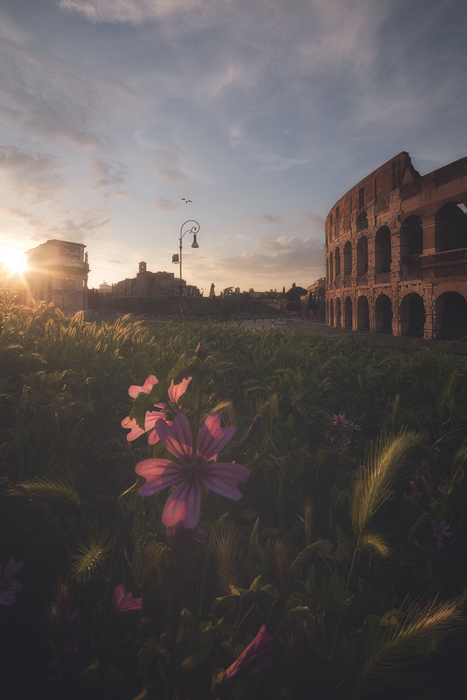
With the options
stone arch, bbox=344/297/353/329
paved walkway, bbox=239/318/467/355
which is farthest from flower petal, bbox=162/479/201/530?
stone arch, bbox=344/297/353/329

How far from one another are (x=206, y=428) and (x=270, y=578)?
1.06 m

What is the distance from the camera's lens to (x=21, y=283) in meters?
4.08

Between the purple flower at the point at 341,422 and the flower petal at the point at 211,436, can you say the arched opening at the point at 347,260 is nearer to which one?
the purple flower at the point at 341,422

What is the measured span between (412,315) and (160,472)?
2353cm

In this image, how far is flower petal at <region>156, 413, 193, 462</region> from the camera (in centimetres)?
79

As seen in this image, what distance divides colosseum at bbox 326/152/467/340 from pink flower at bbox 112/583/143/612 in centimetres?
1839

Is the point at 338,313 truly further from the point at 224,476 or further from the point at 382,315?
the point at 224,476

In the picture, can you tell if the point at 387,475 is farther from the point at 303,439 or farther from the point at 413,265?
the point at 413,265

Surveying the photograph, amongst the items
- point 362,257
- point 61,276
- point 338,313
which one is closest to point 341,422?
point 362,257

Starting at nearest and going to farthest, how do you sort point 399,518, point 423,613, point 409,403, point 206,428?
point 206,428, point 423,613, point 399,518, point 409,403

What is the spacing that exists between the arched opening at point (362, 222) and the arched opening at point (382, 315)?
5353 mm

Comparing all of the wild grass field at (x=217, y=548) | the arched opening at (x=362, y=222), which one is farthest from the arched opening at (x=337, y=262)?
the wild grass field at (x=217, y=548)

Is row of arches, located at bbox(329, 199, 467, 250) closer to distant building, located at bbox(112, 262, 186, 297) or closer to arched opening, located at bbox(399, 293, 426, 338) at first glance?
arched opening, located at bbox(399, 293, 426, 338)

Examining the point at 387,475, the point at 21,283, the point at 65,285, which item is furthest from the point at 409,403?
the point at 65,285
